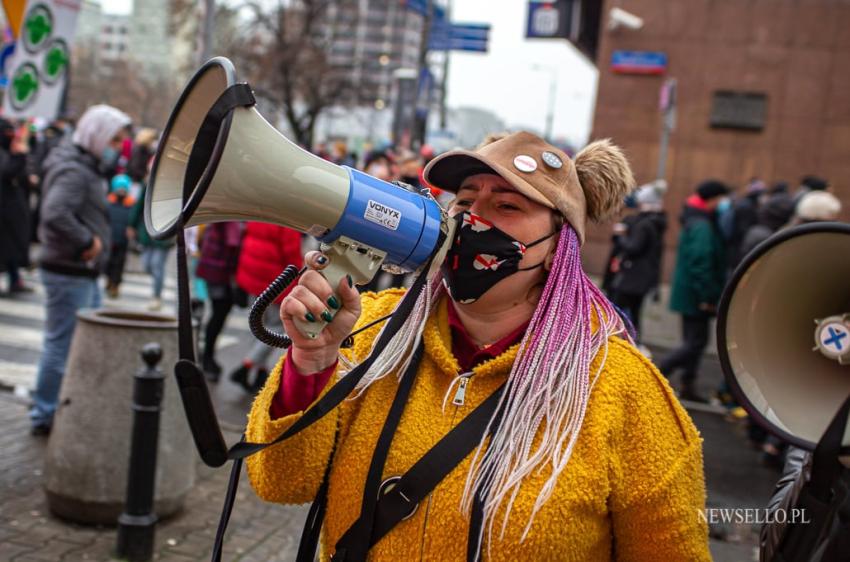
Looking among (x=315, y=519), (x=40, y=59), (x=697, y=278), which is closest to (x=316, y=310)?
(x=315, y=519)

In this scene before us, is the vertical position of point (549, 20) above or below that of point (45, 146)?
above

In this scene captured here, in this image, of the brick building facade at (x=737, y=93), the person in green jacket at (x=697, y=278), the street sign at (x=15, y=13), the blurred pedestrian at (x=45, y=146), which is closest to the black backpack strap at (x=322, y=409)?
the street sign at (x=15, y=13)

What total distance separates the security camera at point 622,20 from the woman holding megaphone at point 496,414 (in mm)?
15417

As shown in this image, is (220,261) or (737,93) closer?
(220,261)

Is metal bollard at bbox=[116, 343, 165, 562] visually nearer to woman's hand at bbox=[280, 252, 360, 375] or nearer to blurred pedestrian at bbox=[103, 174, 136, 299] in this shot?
woman's hand at bbox=[280, 252, 360, 375]

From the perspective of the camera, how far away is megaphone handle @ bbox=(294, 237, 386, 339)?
1.67 m

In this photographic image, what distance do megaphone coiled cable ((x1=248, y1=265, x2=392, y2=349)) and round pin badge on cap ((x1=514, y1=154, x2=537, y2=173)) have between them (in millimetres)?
534

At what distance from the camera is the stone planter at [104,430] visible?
3967 mm

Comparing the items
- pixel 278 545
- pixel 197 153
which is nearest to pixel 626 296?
pixel 278 545

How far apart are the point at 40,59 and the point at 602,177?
4.85 m

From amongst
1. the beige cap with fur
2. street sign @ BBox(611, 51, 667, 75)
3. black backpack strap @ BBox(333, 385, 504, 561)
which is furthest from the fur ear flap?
street sign @ BBox(611, 51, 667, 75)

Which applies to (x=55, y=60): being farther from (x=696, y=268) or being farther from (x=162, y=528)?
(x=696, y=268)

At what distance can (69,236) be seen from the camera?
4824 mm

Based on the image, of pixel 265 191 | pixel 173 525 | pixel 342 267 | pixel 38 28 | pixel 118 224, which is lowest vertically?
pixel 173 525
